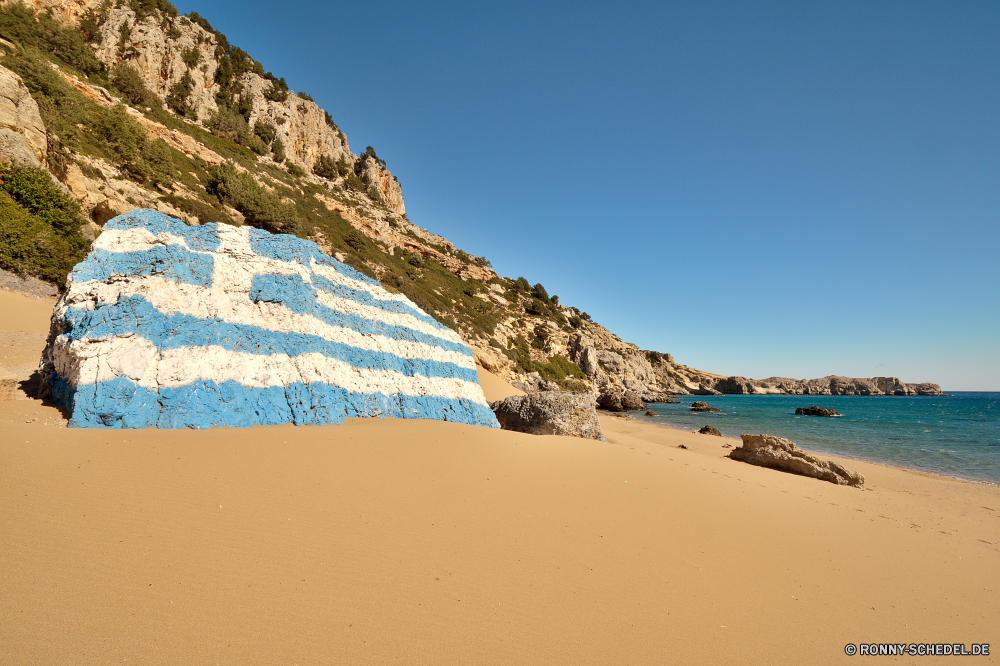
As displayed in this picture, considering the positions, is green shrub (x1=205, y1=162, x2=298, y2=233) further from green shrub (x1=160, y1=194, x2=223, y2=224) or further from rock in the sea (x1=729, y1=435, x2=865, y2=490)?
rock in the sea (x1=729, y1=435, x2=865, y2=490)

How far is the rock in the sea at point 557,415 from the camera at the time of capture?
880cm

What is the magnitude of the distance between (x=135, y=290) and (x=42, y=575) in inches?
170

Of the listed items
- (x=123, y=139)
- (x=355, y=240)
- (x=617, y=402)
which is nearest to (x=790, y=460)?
(x=617, y=402)

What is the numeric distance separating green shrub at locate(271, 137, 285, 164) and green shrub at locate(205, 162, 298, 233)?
21761 millimetres

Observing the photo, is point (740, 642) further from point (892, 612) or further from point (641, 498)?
point (641, 498)

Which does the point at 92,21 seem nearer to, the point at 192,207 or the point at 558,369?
the point at 192,207

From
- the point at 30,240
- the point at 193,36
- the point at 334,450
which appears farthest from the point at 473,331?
the point at 193,36

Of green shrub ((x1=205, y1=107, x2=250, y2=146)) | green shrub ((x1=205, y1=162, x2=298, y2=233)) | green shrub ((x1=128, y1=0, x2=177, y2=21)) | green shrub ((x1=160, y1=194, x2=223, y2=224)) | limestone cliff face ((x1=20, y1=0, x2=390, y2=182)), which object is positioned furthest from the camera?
green shrub ((x1=205, y1=107, x2=250, y2=146))

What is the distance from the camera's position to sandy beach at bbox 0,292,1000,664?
79.3 inches

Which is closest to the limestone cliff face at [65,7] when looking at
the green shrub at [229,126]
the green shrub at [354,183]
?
the green shrub at [229,126]

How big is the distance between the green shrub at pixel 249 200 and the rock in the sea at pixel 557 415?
19.7 m

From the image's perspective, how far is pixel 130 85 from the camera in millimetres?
28547

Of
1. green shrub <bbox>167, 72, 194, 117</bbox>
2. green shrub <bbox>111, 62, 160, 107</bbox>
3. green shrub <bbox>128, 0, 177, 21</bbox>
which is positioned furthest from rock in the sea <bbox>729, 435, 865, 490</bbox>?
green shrub <bbox>128, 0, 177, 21</bbox>

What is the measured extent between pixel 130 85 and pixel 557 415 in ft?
139
